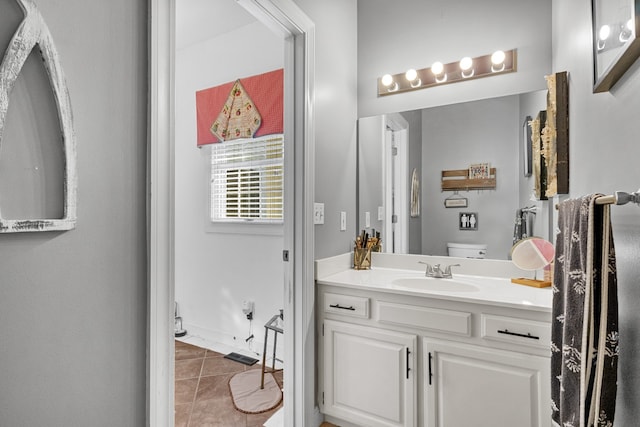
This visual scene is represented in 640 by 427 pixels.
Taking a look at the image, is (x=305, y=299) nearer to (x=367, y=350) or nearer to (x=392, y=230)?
(x=367, y=350)

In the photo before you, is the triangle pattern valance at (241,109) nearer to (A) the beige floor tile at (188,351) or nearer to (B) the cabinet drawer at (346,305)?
(B) the cabinet drawer at (346,305)

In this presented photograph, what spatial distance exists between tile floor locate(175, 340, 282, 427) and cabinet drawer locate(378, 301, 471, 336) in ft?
3.22

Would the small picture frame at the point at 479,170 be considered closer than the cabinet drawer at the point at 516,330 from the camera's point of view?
No

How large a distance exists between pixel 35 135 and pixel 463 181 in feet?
6.67

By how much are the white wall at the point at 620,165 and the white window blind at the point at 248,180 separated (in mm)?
1935

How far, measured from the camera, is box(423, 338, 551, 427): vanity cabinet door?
4.60 feet

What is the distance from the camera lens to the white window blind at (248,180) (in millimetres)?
2744

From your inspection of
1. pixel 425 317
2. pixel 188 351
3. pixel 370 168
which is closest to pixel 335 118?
pixel 370 168

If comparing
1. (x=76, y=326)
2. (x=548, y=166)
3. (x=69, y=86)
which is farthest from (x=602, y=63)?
(x=76, y=326)

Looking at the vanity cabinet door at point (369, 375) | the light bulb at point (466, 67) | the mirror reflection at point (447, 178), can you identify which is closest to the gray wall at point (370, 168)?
the mirror reflection at point (447, 178)

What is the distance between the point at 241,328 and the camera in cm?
293

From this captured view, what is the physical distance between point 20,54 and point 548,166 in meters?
1.96

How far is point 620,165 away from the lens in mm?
779

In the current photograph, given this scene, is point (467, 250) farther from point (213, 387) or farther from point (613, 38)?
point (213, 387)
